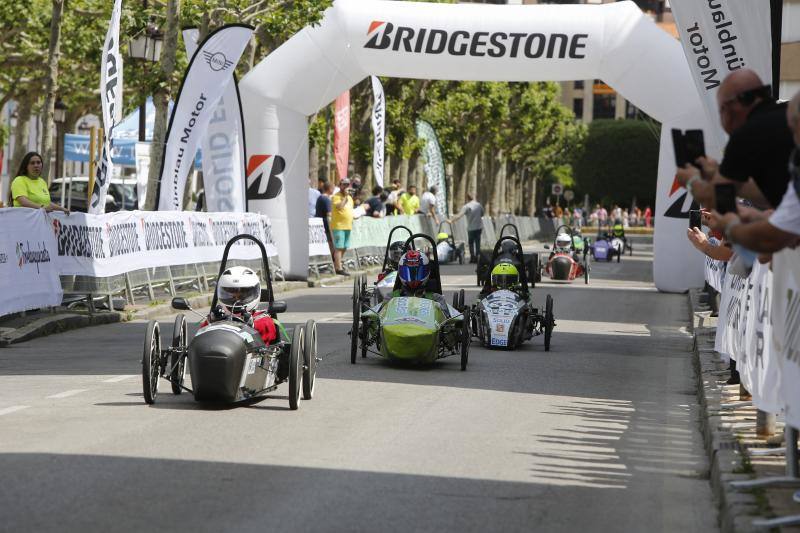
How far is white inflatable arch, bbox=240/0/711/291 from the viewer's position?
1048 inches

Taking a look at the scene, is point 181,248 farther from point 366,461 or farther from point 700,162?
point 700,162

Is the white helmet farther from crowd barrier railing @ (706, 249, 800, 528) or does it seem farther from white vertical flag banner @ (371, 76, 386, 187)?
crowd barrier railing @ (706, 249, 800, 528)

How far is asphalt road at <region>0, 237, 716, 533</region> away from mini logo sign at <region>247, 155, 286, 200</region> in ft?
39.8

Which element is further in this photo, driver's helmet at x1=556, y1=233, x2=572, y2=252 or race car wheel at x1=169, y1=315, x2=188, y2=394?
driver's helmet at x1=556, y1=233, x2=572, y2=252

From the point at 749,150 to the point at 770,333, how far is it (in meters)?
2.27

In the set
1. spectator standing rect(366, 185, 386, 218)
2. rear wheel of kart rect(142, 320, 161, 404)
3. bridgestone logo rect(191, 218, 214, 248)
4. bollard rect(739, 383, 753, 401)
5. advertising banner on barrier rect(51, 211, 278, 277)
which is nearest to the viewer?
rear wheel of kart rect(142, 320, 161, 404)

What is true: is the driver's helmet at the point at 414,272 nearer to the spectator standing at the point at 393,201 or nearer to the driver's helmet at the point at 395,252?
the driver's helmet at the point at 395,252

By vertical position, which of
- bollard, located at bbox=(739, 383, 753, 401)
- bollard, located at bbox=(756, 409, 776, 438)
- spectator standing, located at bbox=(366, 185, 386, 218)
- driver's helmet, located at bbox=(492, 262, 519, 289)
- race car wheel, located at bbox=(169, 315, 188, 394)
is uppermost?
spectator standing, located at bbox=(366, 185, 386, 218)

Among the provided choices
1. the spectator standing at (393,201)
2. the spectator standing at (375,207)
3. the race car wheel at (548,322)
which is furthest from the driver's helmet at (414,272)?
the spectator standing at (393,201)

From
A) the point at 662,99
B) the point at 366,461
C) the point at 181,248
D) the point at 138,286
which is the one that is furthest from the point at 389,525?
the point at 662,99

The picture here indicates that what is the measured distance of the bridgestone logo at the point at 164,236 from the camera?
72.3 ft

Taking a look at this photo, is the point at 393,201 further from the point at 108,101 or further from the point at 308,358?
the point at 308,358

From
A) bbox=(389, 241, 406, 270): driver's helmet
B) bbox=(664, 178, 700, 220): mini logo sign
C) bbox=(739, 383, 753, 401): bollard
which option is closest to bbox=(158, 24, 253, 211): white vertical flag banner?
bbox=(389, 241, 406, 270): driver's helmet

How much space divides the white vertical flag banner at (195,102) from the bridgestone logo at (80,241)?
455cm
